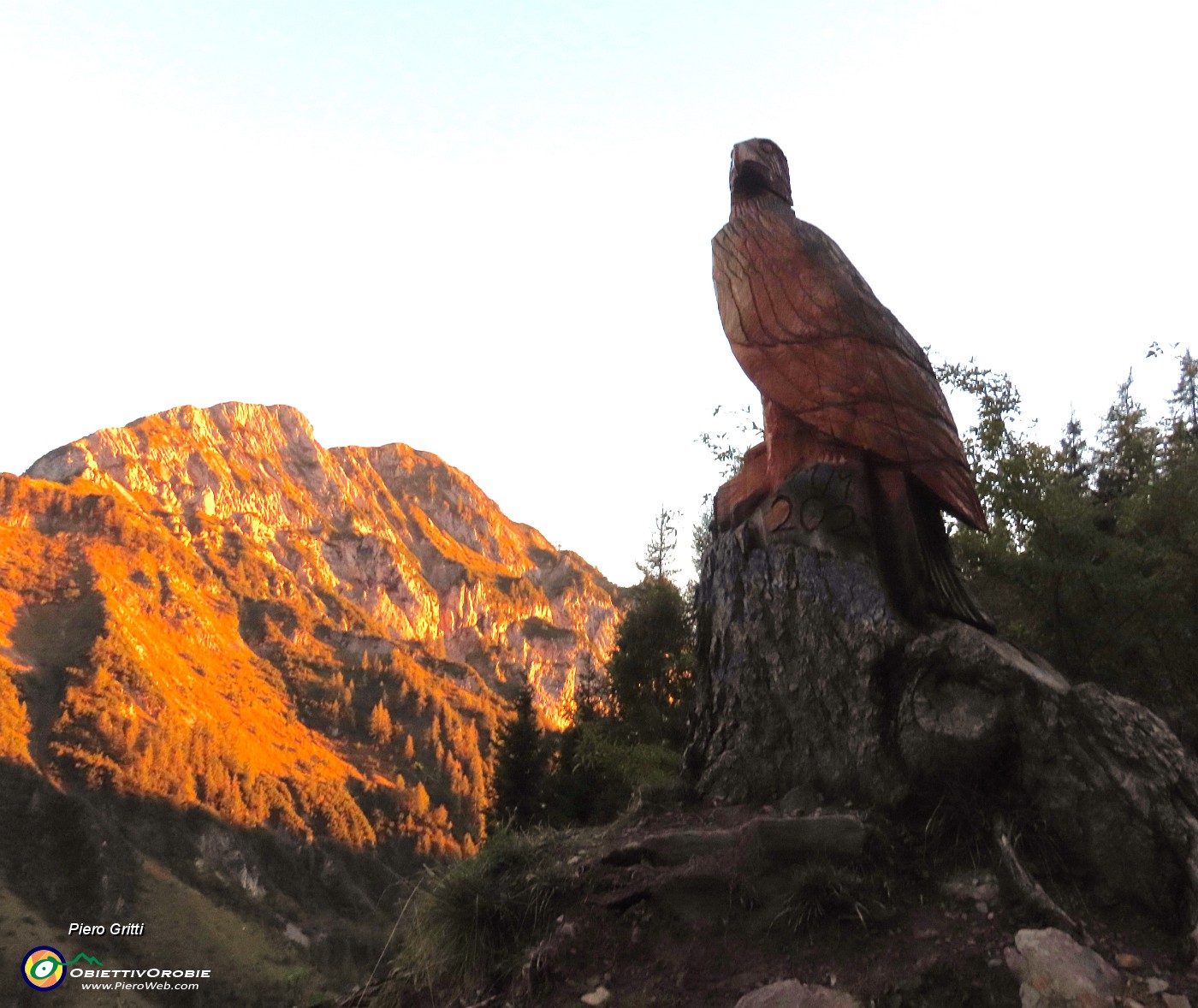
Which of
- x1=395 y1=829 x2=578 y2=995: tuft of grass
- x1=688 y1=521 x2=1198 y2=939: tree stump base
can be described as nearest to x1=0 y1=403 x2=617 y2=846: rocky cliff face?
x1=688 y1=521 x2=1198 y2=939: tree stump base

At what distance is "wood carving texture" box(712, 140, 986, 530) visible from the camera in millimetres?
7035

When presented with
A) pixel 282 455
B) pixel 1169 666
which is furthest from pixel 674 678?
pixel 282 455

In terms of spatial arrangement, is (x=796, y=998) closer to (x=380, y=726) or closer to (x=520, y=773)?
(x=520, y=773)

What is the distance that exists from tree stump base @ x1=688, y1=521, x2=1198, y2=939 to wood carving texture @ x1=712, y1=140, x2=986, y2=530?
0.92m

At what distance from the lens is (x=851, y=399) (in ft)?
23.3

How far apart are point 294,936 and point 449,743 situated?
39.8 meters

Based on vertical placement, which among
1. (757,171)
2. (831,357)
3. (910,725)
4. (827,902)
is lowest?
(827,902)

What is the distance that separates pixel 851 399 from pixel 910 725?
97.9 inches

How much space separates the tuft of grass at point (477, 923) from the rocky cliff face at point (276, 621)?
21.2 metres

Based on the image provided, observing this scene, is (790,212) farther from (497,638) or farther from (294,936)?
(497,638)

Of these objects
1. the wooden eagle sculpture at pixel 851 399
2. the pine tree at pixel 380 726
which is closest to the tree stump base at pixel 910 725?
the wooden eagle sculpture at pixel 851 399

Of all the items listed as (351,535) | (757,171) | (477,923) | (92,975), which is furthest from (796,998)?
(351,535)

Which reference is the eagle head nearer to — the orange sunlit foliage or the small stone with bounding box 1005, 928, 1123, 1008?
the small stone with bounding box 1005, 928, 1123, 1008

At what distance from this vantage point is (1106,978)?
4602 millimetres
